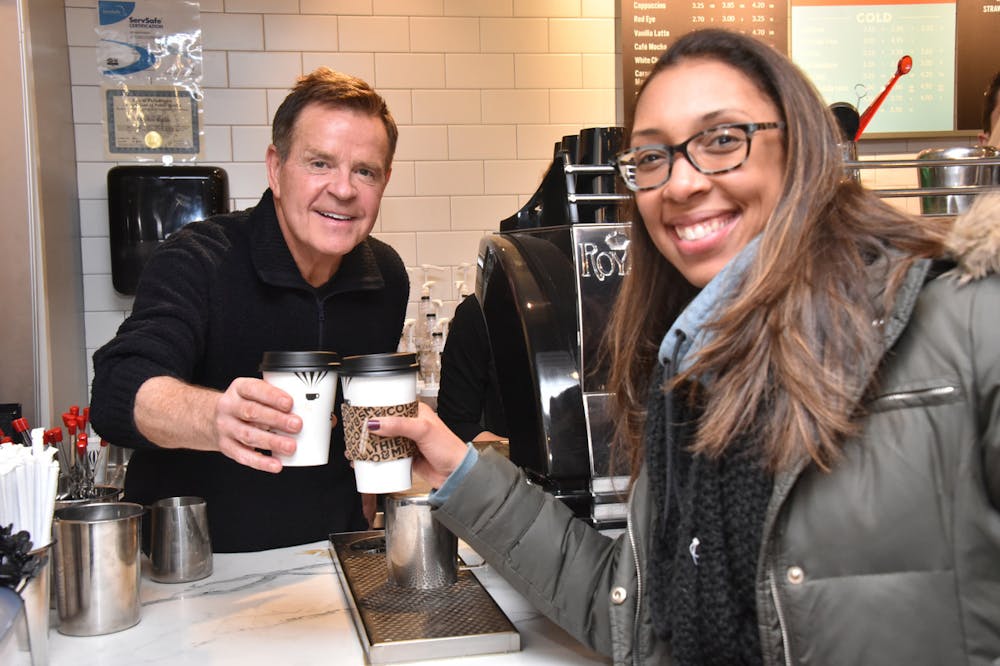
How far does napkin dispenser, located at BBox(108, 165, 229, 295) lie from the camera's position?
3.29m

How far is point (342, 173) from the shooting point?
1864 millimetres

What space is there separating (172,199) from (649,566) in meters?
2.70

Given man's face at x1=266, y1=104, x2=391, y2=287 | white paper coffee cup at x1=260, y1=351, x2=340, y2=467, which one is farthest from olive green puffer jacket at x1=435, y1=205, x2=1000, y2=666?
man's face at x1=266, y1=104, x2=391, y2=287

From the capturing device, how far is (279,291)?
1.97 metres

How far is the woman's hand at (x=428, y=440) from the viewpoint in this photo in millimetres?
1162

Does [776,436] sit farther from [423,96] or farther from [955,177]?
[423,96]

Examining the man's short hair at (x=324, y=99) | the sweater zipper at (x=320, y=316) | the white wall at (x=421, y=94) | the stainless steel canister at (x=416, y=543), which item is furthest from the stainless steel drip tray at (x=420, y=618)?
the white wall at (x=421, y=94)

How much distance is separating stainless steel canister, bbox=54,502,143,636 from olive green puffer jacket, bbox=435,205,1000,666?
852 millimetres

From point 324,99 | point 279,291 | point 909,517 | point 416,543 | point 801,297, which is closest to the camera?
point 909,517

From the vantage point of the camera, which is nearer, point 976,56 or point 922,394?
point 922,394

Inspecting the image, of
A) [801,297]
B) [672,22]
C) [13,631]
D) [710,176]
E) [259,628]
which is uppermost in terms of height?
[672,22]

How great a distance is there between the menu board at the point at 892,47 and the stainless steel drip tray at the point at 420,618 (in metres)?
2.74

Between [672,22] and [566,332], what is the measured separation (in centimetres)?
250

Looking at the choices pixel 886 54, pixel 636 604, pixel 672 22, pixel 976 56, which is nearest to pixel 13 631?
pixel 636 604
